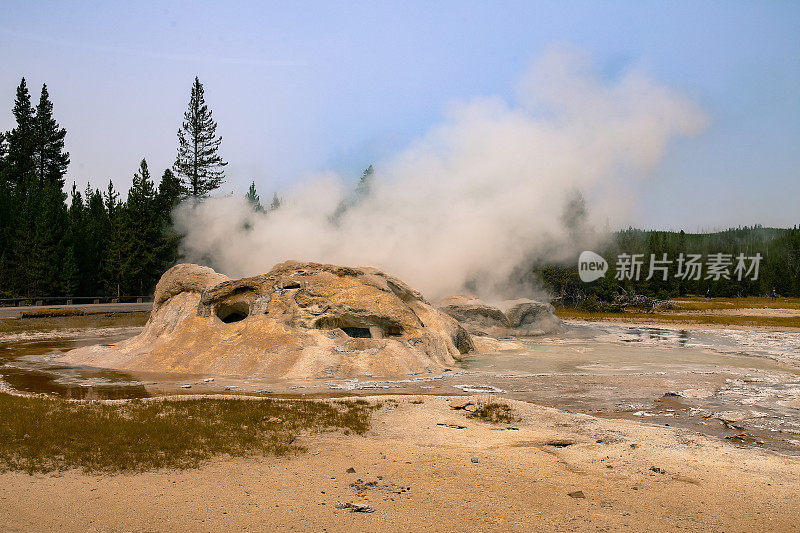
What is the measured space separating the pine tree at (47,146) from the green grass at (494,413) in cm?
8141

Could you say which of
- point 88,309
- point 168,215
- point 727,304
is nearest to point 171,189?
point 168,215

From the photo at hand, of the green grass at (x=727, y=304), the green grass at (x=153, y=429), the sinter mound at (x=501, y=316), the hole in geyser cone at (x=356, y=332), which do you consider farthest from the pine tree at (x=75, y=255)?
the green grass at (x=727, y=304)

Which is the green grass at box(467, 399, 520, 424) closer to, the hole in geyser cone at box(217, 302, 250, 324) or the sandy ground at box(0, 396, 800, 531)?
the sandy ground at box(0, 396, 800, 531)

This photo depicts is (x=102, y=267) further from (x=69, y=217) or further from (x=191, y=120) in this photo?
(x=191, y=120)

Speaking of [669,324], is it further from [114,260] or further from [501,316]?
[114,260]

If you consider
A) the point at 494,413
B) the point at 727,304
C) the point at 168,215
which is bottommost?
the point at 494,413

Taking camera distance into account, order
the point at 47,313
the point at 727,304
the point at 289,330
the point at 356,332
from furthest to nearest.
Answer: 1. the point at 727,304
2. the point at 47,313
3. the point at 356,332
4. the point at 289,330

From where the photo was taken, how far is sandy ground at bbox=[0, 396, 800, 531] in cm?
724

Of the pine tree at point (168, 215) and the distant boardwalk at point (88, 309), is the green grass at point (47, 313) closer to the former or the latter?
the distant boardwalk at point (88, 309)

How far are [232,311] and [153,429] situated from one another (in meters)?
15.3

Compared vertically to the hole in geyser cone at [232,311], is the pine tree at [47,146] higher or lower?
higher

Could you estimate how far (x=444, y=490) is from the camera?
834 cm

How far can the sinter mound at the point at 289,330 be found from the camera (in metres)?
20.8

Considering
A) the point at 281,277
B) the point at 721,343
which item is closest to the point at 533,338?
the point at 721,343
